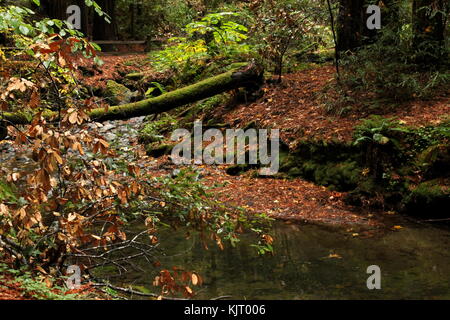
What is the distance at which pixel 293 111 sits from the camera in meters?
10.0

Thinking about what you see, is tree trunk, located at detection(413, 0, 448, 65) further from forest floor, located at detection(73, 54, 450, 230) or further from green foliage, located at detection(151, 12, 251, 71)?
green foliage, located at detection(151, 12, 251, 71)

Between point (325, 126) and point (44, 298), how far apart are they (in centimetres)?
659

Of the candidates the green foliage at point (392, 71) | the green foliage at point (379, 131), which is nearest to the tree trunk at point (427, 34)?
the green foliage at point (392, 71)

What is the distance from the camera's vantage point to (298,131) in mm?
9203

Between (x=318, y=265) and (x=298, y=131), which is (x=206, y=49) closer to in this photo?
(x=298, y=131)

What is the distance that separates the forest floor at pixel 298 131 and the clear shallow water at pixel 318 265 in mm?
727

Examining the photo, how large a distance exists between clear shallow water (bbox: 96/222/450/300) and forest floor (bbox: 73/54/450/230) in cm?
73

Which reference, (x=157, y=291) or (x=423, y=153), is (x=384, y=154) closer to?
(x=423, y=153)

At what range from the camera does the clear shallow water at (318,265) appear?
15.1ft

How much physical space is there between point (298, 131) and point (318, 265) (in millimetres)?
4274

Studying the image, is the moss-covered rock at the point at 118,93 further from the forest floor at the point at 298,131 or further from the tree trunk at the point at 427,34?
the tree trunk at the point at 427,34

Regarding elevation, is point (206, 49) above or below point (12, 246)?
above

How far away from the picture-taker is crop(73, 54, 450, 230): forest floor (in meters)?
7.38

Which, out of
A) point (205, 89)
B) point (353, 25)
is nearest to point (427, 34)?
point (353, 25)
